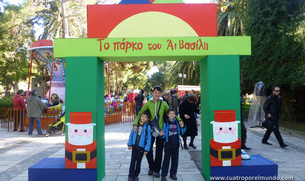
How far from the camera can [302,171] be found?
4.82m

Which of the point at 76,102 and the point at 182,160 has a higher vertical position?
the point at 76,102

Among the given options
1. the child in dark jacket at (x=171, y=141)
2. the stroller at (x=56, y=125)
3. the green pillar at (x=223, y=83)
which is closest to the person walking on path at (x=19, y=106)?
the stroller at (x=56, y=125)

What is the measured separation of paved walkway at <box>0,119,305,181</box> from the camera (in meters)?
4.72

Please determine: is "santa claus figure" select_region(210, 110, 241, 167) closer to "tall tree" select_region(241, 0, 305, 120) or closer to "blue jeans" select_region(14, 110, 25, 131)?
"tall tree" select_region(241, 0, 305, 120)

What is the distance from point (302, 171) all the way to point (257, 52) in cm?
801

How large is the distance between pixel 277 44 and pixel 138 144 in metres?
9.40

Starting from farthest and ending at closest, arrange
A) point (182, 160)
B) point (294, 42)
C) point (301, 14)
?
point (301, 14)
point (294, 42)
point (182, 160)

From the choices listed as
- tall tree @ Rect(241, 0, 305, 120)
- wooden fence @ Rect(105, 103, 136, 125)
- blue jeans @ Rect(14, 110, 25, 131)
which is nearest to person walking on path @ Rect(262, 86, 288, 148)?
tall tree @ Rect(241, 0, 305, 120)

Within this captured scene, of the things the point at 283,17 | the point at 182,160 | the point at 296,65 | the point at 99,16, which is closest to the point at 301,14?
the point at 283,17

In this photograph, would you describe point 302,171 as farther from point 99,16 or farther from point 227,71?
point 99,16

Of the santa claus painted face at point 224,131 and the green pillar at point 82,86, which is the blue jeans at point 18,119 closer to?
the green pillar at point 82,86

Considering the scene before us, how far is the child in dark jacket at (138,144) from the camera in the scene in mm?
4207

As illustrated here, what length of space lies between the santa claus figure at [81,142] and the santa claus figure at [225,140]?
7.30 ft

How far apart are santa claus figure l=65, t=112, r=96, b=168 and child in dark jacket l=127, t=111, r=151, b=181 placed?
0.70m
